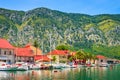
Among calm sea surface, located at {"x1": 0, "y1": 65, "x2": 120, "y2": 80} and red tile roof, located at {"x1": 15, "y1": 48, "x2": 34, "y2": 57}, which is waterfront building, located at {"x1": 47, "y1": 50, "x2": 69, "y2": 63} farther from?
calm sea surface, located at {"x1": 0, "y1": 65, "x2": 120, "y2": 80}

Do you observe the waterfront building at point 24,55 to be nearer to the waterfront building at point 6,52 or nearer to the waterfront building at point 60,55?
the waterfront building at point 6,52

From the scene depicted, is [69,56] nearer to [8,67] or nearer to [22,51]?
[22,51]

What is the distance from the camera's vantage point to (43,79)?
6444 cm

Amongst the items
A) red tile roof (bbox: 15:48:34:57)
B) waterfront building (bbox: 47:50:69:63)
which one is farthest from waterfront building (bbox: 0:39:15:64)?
waterfront building (bbox: 47:50:69:63)

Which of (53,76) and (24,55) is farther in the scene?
(24,55)

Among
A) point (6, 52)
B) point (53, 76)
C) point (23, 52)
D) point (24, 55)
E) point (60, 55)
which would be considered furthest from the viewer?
point (60, 55)

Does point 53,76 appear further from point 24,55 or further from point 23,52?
point 23,52

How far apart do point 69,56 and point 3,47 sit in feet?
264

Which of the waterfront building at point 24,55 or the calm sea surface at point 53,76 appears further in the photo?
the waterfront building at point 24,55

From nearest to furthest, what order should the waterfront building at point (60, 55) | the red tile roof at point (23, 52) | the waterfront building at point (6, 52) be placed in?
the waterfront building at point (6, 52)
the red tile roof at point (23, 52)
the waterfront building at point (60, 55)

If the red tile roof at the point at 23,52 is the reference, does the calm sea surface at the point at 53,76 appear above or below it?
below

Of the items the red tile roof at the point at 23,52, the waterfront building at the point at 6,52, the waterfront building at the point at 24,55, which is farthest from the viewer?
the red tile roof at the point at 23,52

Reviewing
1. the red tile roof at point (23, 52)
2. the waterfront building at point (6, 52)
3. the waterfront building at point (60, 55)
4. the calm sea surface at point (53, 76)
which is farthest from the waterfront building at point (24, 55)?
the calm sea surface at point (53, 76)

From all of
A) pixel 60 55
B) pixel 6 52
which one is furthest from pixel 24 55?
pixel 60 55
